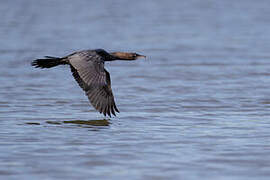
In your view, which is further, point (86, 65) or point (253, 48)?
point (253, 48)

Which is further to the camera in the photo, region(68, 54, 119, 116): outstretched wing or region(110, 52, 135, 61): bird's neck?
region(110, 52, 135, 61): bird's neck

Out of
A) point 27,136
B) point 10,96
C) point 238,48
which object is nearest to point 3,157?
point 27,136

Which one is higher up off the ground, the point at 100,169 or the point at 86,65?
the point at 86,65

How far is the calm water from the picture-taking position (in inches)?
257

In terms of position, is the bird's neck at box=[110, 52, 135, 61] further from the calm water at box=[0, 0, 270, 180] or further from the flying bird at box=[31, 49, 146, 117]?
the calm water at box=[0, 0, 270, 180]

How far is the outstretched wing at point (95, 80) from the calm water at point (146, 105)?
0.98 ft

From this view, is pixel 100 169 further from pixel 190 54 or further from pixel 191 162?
pixel 190 54

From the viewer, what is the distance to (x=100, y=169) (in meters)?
6.36

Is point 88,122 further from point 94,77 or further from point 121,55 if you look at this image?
point 121,55

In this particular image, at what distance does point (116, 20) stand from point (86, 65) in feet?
50.7

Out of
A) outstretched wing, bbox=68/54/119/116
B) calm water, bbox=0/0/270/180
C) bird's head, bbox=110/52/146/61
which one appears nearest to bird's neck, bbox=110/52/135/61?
bird's head, bbox=110/52/146/61

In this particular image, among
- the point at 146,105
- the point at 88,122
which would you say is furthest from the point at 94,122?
the point at 146,105

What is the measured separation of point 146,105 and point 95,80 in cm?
215

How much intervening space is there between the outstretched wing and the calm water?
0.98ft
